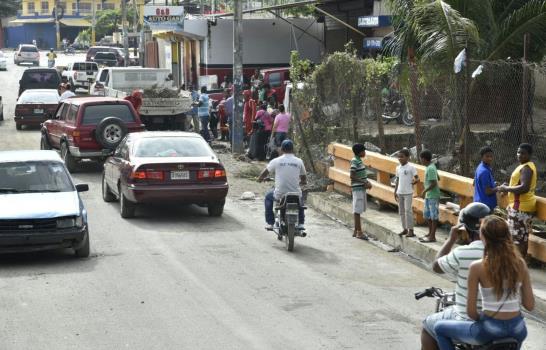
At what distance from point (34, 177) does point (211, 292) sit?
13.1ft

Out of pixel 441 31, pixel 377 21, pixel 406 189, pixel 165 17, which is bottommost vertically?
pixel 406 189

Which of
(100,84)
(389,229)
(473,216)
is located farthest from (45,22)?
(473,216)

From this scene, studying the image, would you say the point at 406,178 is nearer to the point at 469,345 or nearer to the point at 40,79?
the point at 469,345

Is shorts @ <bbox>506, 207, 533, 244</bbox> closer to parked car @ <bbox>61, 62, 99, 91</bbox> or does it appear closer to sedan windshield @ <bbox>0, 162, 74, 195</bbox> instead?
sedan windshield @ <bbox>0, 162, 74, 195</bbox>

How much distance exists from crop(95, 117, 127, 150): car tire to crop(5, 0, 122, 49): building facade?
365 ft

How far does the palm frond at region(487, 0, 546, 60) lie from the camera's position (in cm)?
1634

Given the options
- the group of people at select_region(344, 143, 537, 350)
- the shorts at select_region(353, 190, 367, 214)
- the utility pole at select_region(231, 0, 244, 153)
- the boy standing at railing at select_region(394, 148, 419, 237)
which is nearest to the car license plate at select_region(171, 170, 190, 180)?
the shorts at select_region(353, 190, 367, 214)

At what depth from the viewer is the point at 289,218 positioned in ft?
45.5

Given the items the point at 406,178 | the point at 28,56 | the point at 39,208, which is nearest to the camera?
the point at 39,208

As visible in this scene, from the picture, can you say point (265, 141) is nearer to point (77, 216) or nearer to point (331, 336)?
point (77, 216)

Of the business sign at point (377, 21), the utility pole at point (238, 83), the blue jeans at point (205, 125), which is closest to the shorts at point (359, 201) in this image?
the utility pole at point (238, 83)

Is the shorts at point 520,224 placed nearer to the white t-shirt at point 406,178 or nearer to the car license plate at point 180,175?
the white t-shirt at point 406,178

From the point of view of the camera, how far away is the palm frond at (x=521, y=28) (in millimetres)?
16344

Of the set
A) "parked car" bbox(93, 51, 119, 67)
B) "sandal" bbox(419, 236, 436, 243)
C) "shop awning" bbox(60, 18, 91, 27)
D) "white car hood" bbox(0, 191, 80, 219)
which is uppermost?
"shop awning" bbox(60, 18, 91, 27)
